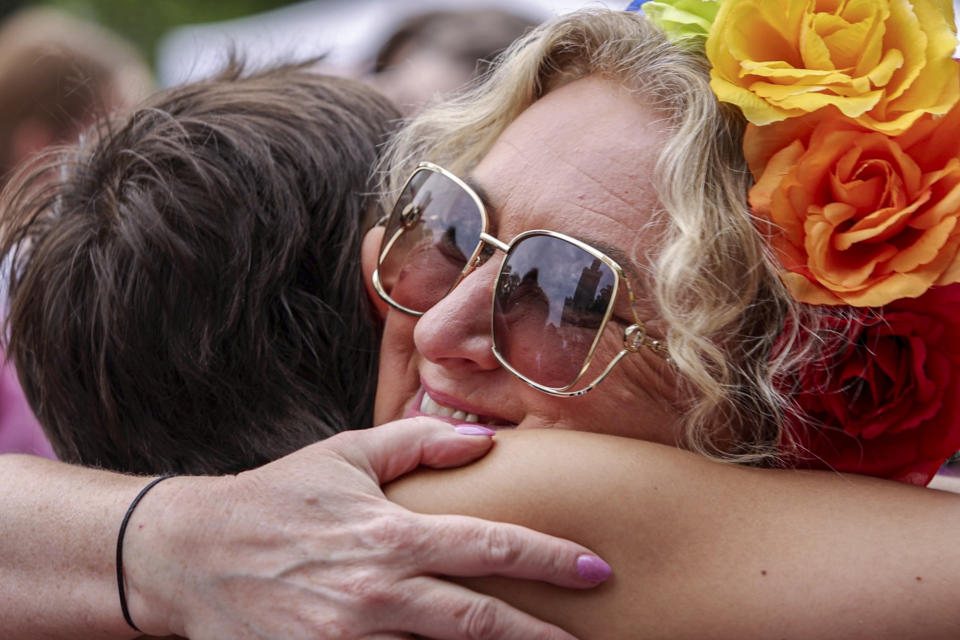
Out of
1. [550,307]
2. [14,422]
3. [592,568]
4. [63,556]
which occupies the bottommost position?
[14,422]

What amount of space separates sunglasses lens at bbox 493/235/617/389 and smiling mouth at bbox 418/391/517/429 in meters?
0.13

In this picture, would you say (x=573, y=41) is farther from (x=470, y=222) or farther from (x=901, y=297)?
(x=901, y=297)

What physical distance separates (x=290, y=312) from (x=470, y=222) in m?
0.52

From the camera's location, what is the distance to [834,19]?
5.50 ft

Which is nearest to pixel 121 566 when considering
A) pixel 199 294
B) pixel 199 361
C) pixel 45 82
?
pixel 199 361

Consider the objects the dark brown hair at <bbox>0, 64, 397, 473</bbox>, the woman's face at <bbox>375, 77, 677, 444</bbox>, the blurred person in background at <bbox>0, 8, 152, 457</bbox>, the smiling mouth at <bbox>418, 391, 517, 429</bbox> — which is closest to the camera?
the woman's face at <bbox>375, 77, 677, 444</bbox>

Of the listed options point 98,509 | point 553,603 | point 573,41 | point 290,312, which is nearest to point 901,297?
point 553,603

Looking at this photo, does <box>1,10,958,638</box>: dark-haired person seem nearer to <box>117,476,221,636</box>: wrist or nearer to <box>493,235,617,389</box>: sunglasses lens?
<box>117,476,221,636</box>: wrist

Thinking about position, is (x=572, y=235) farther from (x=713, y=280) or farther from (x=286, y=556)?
(x=286, y=556)

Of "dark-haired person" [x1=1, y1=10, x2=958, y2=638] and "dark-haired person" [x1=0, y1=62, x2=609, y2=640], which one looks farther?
"dark-haired person" [x1=0, y1=62, x2=609, y2=640]

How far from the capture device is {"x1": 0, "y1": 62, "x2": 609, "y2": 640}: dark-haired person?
5.70 ft

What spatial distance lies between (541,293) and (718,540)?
56 centimetres

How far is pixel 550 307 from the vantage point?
187 centimetres

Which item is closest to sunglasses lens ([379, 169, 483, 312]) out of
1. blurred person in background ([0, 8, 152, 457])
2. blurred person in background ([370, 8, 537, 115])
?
blurred person in background ([370, 8, 537, 115])
